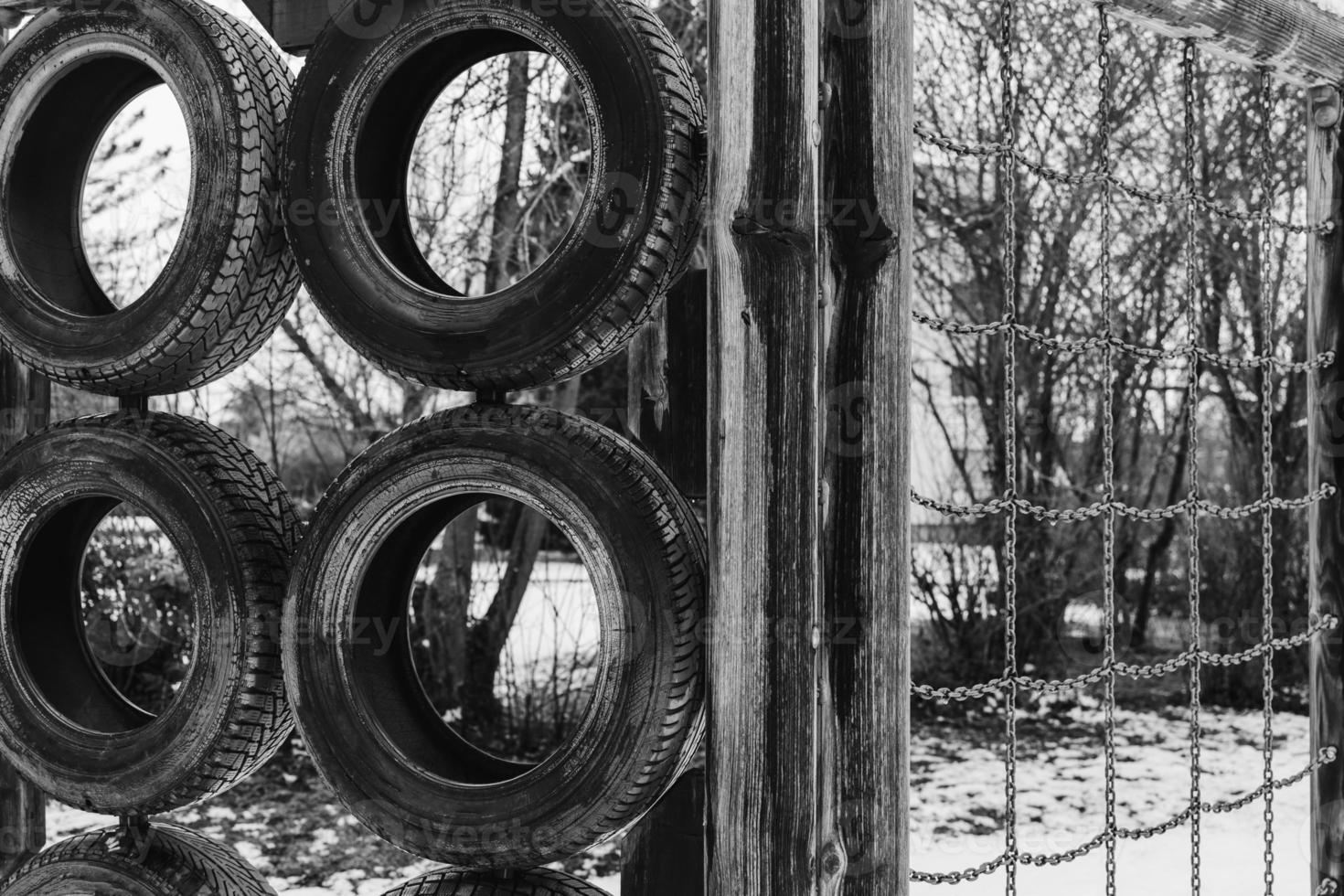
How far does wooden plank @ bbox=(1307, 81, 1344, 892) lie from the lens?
281 cm

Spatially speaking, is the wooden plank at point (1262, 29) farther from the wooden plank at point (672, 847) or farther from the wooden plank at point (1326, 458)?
the wooden plank at point (672, 847)

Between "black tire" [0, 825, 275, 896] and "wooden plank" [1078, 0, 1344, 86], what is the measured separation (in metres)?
2.11

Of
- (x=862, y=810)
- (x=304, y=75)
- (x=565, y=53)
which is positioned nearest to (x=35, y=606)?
(x=304, y=75)

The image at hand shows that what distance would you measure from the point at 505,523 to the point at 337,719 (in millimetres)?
3890

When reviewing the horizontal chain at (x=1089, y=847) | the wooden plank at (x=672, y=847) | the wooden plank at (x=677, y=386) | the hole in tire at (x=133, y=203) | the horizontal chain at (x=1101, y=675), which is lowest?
the wooden plank at (x=672, y=847)

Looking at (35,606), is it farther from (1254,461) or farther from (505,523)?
(1254,461)

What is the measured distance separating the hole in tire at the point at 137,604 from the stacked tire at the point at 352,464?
3.22m

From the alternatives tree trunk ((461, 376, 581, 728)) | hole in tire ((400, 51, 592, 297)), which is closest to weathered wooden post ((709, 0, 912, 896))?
hole in tire ((400, 51, 592, 297))

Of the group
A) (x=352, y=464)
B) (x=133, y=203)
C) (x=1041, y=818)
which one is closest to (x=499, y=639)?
(x=1041, y=818)

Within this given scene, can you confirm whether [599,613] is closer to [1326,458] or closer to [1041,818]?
[1326,458]

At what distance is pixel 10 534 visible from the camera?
2129mm

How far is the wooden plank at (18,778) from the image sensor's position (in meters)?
2.73

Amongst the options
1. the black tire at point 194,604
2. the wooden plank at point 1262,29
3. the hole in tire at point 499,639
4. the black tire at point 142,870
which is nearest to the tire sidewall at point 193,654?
the black tire at point 194,604

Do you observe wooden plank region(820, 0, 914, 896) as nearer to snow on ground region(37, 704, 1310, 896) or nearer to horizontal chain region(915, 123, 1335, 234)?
horizontal chain region(915, 123, 1335, 234)
